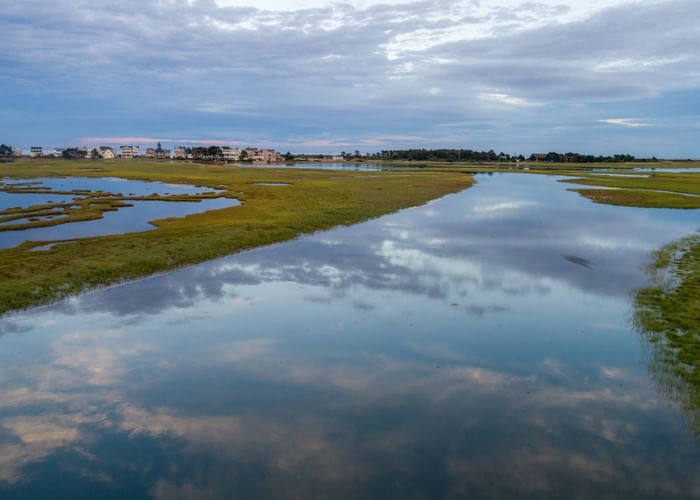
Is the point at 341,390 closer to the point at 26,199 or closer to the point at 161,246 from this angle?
the point at 161,246

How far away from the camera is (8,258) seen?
80.2 ft

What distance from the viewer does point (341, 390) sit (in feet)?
42.2

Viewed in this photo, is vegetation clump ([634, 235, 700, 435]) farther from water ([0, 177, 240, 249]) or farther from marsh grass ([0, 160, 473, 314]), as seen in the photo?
water ([0, 177, 240, 249])

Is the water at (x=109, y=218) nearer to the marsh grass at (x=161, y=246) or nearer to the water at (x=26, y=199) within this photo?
the water at (x=26, y=199)

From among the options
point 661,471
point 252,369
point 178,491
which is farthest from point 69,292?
point 661,471

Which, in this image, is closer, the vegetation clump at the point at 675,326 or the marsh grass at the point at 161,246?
the vegetation clump at the point at 675,326

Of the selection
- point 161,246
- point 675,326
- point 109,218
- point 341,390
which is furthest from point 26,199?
point 675,326

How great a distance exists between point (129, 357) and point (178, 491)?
6593 millimetres

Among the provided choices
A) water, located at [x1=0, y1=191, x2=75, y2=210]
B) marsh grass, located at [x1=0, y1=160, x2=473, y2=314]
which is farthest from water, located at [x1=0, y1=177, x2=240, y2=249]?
marsh grass, located at [x1=0, y1=160, x2=473, y2=314]

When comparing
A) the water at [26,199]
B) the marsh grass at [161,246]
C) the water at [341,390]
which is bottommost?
the water at [341,390]

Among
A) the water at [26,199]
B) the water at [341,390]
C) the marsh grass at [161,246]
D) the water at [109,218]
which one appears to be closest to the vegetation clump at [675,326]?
the water at [341,390]

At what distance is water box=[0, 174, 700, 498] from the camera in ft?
31.1

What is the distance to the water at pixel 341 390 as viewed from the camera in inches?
373

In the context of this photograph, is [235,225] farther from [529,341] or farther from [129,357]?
[529,341]
